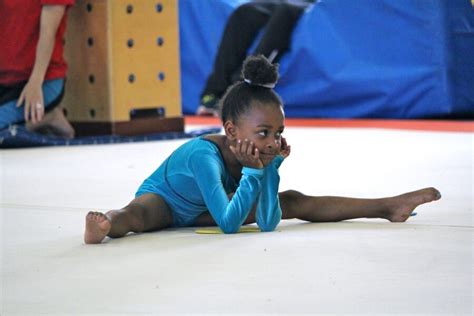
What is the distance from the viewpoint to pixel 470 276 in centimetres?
186

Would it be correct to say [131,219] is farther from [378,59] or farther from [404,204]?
[378,59]

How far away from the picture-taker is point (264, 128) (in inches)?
89.3

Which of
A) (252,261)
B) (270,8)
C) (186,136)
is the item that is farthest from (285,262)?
(270,8)

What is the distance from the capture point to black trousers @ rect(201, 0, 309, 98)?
6.48m

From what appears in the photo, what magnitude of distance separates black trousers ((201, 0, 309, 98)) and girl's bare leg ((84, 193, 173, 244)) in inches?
162

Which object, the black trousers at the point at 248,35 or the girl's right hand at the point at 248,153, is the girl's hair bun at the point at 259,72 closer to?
the girl's right hand at the point at 248,153

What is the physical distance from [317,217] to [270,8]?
14.6ft

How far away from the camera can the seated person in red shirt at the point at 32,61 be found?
15.7 feet

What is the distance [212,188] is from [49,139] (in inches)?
110

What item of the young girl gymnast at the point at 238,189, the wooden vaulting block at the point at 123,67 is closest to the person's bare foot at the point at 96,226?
the young girl gymnast at the point at 238,189

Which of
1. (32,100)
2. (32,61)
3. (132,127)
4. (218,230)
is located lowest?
(132,127)

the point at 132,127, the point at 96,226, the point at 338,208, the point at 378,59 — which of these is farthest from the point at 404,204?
the point at 378,59

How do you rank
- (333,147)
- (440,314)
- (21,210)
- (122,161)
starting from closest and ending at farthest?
(440,314)
(21,210)
(122,161)
(333,147)

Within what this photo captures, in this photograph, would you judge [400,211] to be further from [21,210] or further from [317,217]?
[21,210]
